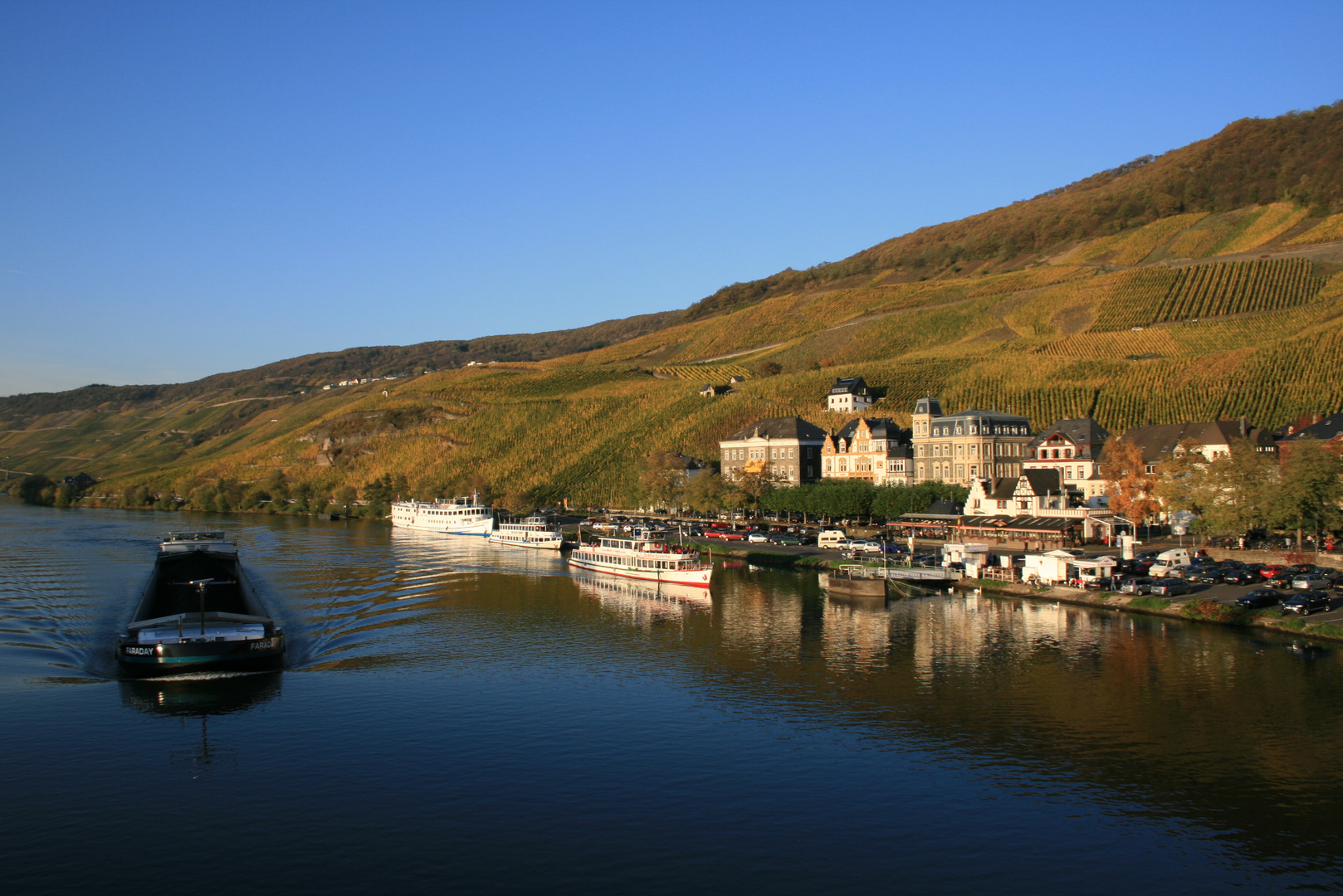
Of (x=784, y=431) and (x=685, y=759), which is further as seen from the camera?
(x=784, y=431)

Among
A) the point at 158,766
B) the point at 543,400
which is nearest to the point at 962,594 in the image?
the point at 158,766

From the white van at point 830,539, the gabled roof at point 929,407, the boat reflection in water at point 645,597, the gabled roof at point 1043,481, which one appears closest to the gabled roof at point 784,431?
the gabled roof at point 929,407

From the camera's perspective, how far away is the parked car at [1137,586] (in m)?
47.8

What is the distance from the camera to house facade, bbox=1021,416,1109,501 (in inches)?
3063

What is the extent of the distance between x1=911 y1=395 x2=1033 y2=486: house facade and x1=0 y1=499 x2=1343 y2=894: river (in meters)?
38.9

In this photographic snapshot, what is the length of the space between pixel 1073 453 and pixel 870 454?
18.8 metres

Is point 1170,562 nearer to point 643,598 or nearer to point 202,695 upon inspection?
point 643,598

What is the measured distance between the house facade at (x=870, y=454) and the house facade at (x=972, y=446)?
243cm

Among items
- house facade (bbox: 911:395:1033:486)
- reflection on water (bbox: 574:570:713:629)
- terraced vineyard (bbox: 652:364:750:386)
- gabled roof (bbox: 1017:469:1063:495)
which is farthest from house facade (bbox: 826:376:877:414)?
reflection on water (bbox: 574:570:713:629)

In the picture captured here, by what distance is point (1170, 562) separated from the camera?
171ft

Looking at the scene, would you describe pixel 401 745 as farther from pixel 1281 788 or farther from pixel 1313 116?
pixel 1313 116

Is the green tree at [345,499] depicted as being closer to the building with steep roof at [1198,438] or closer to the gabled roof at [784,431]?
the gabled roof at [784,431]

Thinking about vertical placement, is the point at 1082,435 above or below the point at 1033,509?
above

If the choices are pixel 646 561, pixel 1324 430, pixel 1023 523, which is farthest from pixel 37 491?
pixel 1324 430
